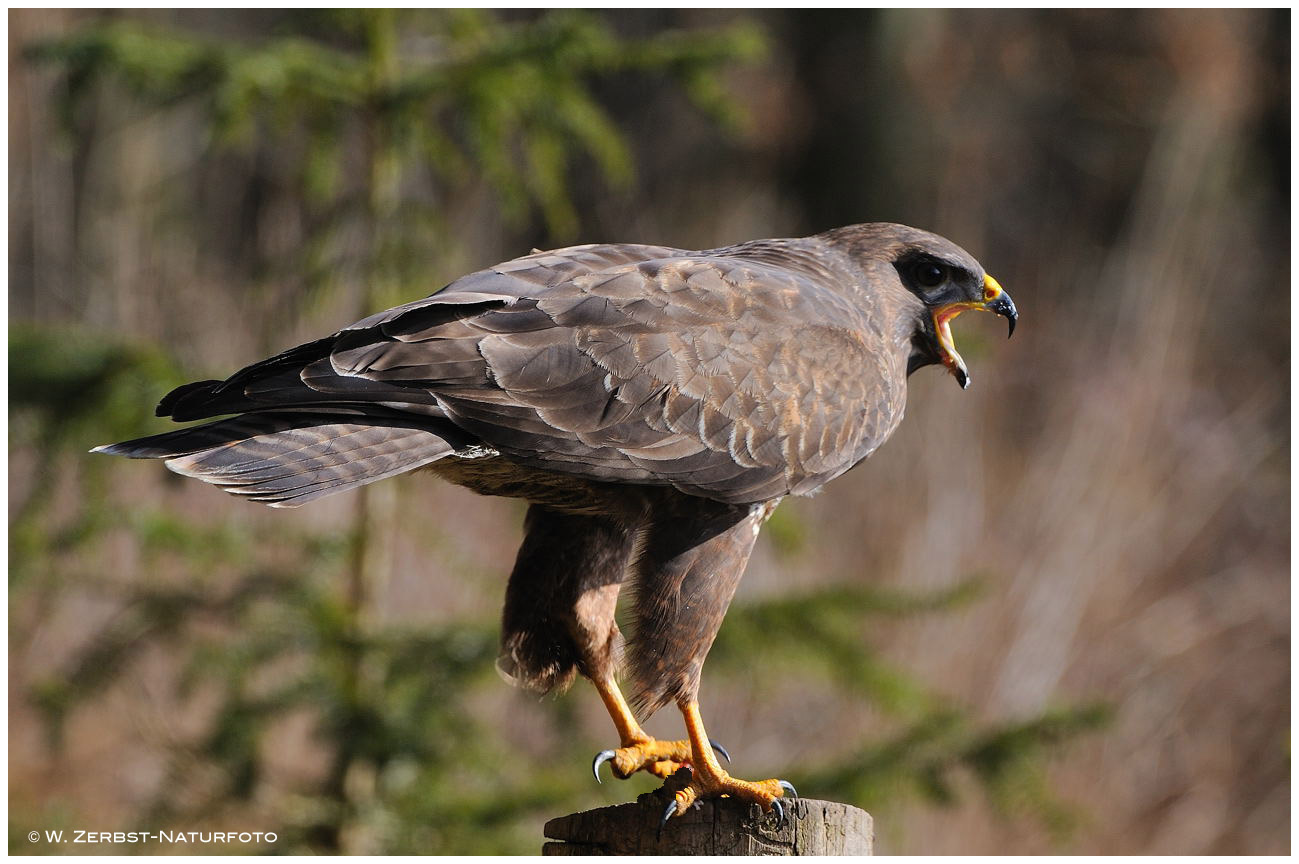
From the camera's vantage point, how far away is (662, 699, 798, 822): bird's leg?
2992mm

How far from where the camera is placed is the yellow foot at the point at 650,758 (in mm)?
3229

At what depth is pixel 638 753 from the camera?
3.26 metres

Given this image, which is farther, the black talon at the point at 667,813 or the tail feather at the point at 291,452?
the black talon at the point at 667,813

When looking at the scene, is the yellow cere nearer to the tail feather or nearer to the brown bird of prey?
the brown bird of prey

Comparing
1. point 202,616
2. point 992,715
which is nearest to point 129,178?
point 202,616

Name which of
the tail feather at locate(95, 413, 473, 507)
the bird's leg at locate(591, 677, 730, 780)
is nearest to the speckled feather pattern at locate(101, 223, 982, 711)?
the tail feather at locate(95, 413, 473, 507)

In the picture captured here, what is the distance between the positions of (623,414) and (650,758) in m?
0.89

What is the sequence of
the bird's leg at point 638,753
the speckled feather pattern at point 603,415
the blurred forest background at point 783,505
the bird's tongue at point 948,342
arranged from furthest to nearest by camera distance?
the blurred forest background at point 783,505 → the bird's tongue at point 948,342 → the bird's leg at point 638,753 → the speckled feather pattern at point 603,415

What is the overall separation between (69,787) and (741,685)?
3.74 meters

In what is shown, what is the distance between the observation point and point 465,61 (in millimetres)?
5180

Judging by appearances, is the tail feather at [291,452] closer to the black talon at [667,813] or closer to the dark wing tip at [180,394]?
the dark wing tip at [180,394]

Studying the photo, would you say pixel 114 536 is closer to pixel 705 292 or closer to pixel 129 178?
pixel 129 178

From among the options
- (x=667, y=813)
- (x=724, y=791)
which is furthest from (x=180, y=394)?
(x=724, y=791)

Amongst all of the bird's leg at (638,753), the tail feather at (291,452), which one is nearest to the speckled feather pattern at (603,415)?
the tail feather at (291,452)
